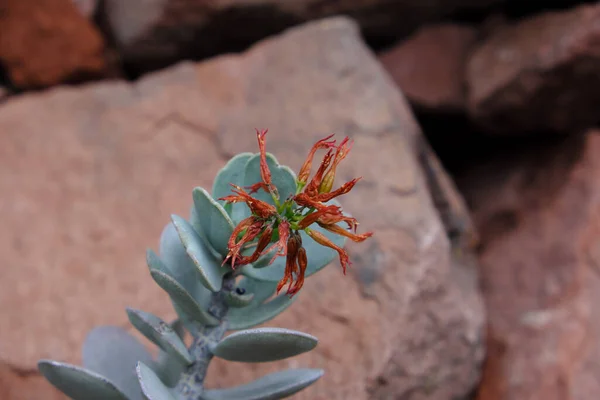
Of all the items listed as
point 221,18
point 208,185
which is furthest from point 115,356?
point 221,18

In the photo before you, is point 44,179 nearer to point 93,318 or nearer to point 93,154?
Result: point 93,154

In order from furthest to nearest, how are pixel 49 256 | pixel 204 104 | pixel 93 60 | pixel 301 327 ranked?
pixel 93 60, pixel 204 104, pixel 49 256, pixel 301 327

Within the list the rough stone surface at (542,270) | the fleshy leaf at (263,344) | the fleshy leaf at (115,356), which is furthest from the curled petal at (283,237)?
the rough stone surface at (542,270)

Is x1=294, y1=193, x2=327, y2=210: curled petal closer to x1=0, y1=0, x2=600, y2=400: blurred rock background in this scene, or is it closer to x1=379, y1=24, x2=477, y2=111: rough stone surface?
x1=0, y1=0, x2=600, y2=400: blurred rock background

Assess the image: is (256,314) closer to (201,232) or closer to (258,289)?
(258,289)

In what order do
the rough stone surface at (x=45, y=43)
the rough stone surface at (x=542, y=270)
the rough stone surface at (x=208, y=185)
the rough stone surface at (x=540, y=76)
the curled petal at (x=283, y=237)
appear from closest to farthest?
the curled petal at (x=283, y=237) < the rough stone surface at (x=208, y=185) < the rough stone surface at (x=542, y=270) < the rough stone surface at (x=540, y=76) < the rough stone surface at (x=45, y=43)

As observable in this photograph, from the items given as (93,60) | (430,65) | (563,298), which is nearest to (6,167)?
(93,60)

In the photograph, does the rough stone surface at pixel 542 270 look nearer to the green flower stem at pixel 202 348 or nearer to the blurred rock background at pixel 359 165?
the blurred rock background at pixel 359 165
